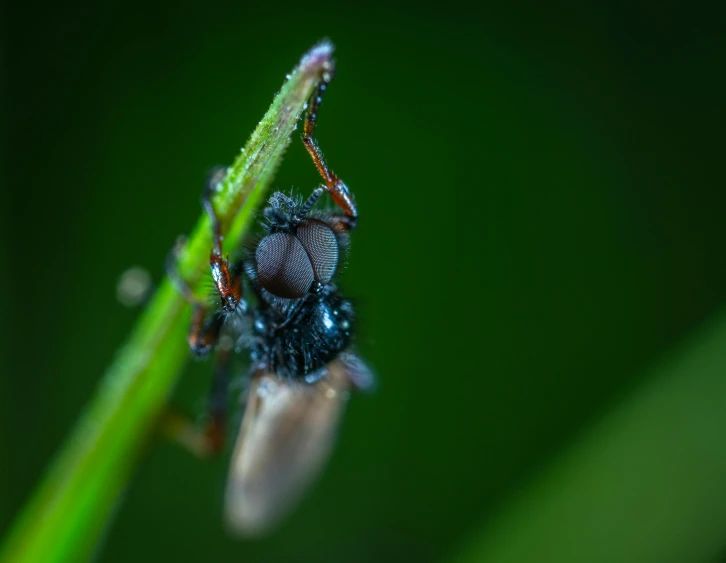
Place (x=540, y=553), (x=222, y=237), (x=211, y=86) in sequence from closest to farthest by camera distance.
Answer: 1. (x=222, y=237)
2. (x=540, y=553)
3. (x=211, y=86)

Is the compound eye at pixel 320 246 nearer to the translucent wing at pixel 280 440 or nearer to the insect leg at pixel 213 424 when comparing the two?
the translucent wing at pixel 280 440

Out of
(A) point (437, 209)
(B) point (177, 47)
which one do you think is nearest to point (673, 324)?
(A) point (437, 209)

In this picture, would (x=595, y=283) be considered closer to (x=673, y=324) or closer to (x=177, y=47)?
(x=673, y=324)

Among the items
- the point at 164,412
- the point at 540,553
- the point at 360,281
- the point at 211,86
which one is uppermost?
the point at 211,86

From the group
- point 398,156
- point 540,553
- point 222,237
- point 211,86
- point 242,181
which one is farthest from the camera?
point 398,156

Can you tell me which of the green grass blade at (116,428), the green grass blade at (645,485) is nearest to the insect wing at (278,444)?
the green grass blade at (116,428)

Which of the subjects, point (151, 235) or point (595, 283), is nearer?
point (151, 235)

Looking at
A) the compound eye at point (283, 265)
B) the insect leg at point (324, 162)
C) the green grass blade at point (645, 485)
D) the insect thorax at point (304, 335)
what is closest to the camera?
the insect leg at point (324, 162)

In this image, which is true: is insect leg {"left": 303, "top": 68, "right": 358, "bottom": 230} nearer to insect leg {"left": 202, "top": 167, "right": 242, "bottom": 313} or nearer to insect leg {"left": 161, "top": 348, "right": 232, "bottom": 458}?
insect leg {"left": 202, "top": 167, "right": 242, "bottom": 313}
